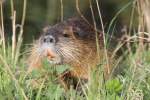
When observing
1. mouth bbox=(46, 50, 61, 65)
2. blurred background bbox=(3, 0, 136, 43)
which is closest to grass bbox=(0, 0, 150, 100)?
mouth bbox=(46, 50, 61, 65)

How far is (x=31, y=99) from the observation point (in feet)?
17.3

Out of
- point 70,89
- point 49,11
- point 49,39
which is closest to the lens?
point 70,89

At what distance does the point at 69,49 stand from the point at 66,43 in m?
0.05

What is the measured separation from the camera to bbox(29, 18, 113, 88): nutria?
226 inches

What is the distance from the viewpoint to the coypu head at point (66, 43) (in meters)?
5.74

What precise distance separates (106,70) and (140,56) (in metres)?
0.81

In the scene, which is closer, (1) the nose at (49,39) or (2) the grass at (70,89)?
(2) the grass at (70,89)

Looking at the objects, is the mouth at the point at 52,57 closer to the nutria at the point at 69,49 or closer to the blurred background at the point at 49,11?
the nutria at the point at 69,49

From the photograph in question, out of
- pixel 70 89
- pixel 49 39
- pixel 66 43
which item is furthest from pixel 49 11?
pixel 70 89

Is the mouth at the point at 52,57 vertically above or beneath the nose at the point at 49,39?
beneath

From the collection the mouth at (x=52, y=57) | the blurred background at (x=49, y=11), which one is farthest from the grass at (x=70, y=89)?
the blurred background at (x=49, y=11)

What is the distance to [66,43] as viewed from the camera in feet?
19.4

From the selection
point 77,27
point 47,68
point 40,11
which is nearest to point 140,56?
point 77,27

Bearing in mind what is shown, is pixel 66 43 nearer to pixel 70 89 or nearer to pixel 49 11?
pixel 70 89
